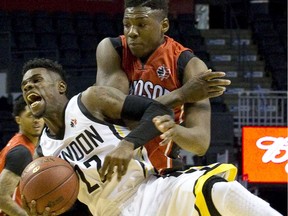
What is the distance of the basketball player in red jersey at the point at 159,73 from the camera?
3.89 meters

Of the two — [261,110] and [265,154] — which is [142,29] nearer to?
[265,154]

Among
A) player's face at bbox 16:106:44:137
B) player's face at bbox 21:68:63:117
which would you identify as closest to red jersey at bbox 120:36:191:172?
player's face at bbox 21:68:63:117

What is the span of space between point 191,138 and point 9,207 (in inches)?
67.6

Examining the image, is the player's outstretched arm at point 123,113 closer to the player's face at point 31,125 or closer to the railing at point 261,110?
the player's face at point 31,125

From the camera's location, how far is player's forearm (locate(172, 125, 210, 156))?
3723 mm

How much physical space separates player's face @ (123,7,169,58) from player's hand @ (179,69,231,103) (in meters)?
0.27

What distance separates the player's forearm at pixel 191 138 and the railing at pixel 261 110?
6615 mm

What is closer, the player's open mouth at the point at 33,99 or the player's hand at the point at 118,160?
the player's hand at the point at 118,160

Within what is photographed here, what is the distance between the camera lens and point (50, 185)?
3732 millimetres

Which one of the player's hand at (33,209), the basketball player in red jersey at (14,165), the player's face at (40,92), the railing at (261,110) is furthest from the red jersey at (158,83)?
the railing at (261,110)

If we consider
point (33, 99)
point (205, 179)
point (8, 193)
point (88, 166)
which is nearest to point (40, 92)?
point (33, 99)

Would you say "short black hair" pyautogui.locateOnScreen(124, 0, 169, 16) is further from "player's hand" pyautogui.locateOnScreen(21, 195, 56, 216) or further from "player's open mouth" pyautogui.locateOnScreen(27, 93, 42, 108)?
"player's hand" pyautogui.locateOnScreen(21, 195, 56, 216)

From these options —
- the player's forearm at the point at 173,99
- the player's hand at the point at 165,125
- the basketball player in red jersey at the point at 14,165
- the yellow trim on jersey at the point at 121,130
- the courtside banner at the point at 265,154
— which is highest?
the player's forearm at the point at 173,99

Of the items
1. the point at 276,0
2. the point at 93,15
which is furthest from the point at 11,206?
the point at 276,0
